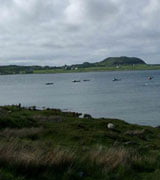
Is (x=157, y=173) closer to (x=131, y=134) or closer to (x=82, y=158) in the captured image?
(x=82, y=158)

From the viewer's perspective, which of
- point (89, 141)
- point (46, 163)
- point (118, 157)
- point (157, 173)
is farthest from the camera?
point (89, 141)

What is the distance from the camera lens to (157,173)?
9.42 m

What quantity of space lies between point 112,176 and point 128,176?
606 mm

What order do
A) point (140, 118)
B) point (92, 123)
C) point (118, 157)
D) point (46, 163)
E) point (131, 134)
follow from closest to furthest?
point (46, 163), point (118, 157), point (131, 134), point (92, 123), point (140, 118)

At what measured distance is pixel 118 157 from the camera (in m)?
10.0

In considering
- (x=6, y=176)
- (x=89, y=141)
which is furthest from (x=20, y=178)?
(x=89, y=141)

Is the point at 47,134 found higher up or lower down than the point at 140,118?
higher up

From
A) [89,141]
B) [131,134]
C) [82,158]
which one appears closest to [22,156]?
[82,158]

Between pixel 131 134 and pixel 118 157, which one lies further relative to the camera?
pixel 131 134

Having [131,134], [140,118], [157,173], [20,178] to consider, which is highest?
[20,178]

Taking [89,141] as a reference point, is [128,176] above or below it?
above

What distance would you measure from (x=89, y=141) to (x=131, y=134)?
25.6ft

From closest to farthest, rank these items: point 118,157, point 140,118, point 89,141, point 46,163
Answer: point 46,163 → point 118,157 → point 89,141 → point 140,118

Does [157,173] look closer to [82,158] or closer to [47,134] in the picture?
[82,158]
